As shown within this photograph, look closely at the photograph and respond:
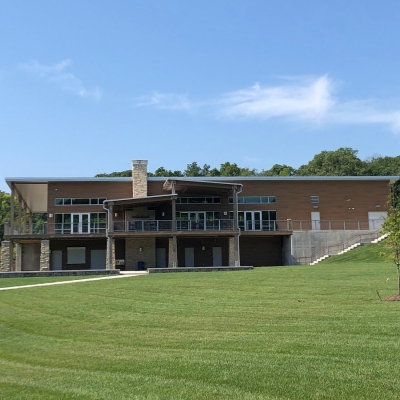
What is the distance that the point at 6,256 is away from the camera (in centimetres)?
3469

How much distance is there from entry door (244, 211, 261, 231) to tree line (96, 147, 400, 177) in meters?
34.5

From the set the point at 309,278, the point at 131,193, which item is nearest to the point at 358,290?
the point at 309,278

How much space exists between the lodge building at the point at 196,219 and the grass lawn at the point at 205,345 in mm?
20766

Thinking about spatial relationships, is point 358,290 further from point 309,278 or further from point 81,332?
point 81,332

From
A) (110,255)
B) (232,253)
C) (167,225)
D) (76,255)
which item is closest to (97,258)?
(76,255)

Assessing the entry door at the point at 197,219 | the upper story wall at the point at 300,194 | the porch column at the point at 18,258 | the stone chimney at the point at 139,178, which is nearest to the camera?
the entry door at the point at 197,219

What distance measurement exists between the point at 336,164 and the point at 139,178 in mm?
45169

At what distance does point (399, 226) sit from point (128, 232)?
22.7 m

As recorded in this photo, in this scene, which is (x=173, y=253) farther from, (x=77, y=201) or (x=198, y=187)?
(x=77, y=201)

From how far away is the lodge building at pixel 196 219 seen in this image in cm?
3512

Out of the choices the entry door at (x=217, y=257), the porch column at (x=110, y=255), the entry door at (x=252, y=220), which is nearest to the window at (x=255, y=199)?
the entry door at (x=252, y=220)

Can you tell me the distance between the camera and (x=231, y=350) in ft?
25.2

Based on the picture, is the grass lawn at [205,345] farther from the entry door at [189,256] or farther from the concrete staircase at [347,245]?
the entry door at [189,256]

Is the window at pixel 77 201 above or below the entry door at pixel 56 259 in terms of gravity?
above
